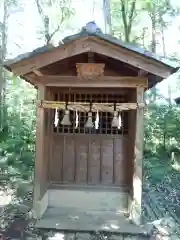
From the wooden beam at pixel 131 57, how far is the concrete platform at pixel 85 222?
3.12 metres

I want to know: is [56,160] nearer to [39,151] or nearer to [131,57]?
[39,151]

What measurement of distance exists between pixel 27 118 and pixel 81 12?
32.6 feet

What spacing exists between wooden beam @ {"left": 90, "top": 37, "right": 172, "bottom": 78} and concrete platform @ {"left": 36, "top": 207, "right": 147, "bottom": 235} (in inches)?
123

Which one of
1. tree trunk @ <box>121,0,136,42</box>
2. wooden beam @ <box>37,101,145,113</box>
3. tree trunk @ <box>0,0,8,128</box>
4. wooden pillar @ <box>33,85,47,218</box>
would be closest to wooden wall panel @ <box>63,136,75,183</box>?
wooden pillar @ <box>33,85,47,218</box>

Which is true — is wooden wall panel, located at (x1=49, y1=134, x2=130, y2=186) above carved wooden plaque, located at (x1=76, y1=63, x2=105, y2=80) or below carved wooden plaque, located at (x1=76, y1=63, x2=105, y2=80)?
below

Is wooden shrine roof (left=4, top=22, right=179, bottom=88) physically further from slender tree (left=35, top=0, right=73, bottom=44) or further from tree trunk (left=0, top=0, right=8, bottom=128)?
slender tree (left=35, top=0, right=73, bottom=44)

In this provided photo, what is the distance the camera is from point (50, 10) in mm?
21500

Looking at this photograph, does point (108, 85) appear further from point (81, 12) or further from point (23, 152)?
point (81, 12)

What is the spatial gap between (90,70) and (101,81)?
0.32m

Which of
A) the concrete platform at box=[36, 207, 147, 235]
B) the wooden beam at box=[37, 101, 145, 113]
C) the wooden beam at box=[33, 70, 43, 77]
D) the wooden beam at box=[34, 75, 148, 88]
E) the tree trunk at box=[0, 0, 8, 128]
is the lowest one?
the concrete platform at box=[36, 207, 147, 235]

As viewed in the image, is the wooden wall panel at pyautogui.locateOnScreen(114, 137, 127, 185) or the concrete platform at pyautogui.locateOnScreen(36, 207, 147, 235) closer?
the concrete platform at pyautogui.locateOnScreen(36, 207, 147, 235)

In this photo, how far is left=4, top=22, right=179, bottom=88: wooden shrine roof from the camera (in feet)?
19.6

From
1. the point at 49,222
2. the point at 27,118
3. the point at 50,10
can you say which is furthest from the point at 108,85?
the point at 50,10

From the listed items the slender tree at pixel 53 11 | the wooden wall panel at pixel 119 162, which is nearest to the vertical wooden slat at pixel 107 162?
the wooden wall panel at pixel 119 162
